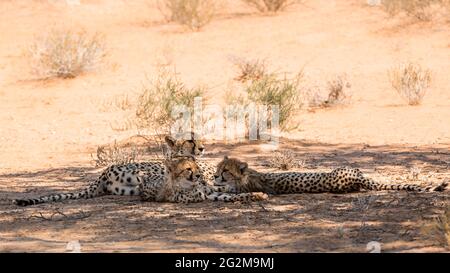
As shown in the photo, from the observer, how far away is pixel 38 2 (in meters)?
27.8

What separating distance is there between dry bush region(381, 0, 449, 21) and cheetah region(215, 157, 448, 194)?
47.7 ft

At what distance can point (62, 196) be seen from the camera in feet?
31.0

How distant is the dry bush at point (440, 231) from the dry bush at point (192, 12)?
17.4 m

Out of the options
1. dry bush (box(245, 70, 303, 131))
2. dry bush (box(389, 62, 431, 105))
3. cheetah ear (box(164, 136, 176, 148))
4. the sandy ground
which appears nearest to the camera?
the sandy ground

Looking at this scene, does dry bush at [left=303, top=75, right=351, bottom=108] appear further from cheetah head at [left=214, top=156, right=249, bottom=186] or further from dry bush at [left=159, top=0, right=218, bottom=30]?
cheetah head at [left=214, top=156, right=249, bottom=186]

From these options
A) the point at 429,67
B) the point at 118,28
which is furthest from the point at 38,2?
the point at 429,67

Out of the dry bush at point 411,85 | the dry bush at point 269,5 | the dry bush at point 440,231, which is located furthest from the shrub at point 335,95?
the dry bush at point 440,231

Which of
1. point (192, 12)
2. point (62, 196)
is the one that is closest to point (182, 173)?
point (62, 196)

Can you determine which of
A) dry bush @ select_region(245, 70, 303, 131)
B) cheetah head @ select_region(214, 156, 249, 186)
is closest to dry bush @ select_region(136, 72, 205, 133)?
dry bush @ select_region(245, 70, 303, 131)

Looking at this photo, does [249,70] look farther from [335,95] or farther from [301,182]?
[301,182]

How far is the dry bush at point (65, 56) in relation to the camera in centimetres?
1950

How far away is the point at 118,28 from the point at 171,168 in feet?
53.1

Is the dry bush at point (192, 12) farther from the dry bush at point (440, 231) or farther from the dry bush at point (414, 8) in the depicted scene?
the dry bush at point (440, 231)

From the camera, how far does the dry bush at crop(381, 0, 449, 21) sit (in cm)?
2331
